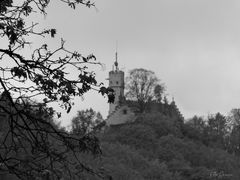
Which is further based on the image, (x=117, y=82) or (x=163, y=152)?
(x=117, y=82)

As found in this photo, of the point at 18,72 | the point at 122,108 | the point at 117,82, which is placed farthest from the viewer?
the point at 117,82

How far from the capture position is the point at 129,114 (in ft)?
230

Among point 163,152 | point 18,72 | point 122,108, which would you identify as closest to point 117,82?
point 122,108

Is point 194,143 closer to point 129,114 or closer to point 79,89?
point 129,114

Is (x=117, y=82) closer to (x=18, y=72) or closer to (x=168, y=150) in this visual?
(x=168, y=150)

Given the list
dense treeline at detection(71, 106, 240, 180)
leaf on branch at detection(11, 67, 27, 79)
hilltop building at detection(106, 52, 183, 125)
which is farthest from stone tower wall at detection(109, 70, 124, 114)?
leaf on branch at detection(11, 67, 27, 79)

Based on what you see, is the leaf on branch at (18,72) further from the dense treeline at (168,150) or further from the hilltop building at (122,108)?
the hilltop building at (122,108)

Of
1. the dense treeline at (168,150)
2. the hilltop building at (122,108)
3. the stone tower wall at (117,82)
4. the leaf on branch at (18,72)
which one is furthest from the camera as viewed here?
the stone tower wall at (117,82)

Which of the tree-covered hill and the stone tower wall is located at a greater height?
the stone tower wall

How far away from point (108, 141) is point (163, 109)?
14706 mm

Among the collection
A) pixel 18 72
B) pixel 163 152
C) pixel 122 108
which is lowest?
pixel 18 72

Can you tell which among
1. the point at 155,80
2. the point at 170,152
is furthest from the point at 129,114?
the point at 170,152

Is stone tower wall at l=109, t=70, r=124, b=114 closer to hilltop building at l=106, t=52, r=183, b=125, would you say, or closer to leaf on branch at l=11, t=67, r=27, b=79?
hilltop building at l=106, t=52, r=183, b=125

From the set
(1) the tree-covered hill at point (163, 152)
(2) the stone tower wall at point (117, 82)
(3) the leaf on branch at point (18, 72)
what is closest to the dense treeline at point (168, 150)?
(1) the tree-covered hill at point (163, 152)
